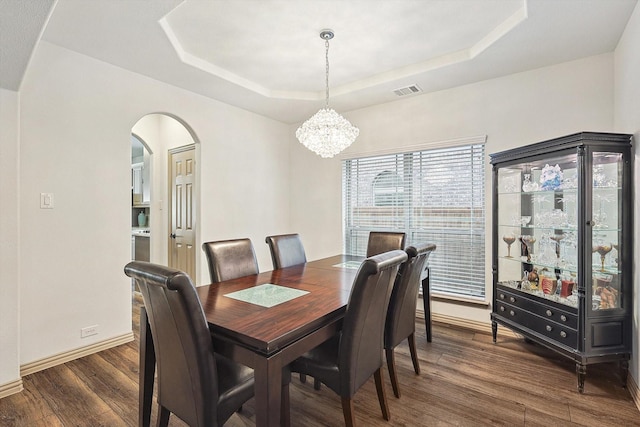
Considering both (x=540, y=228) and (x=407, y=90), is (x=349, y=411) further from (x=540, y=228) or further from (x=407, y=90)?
(x=407, y=90)

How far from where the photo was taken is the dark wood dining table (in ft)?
4.10

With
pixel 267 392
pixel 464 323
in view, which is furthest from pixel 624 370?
pixel 267 392

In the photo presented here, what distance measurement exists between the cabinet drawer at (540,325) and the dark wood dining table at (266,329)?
1633mm

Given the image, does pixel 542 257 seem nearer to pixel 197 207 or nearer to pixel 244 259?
pixel 244 259

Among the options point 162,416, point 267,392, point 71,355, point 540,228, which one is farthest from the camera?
point 540,228

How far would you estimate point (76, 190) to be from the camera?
272 centimetres

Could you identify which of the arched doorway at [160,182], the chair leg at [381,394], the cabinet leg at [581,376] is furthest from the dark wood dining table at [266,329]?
the arched doorway at [160,182]

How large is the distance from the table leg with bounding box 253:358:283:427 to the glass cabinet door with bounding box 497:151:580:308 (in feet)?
7.58

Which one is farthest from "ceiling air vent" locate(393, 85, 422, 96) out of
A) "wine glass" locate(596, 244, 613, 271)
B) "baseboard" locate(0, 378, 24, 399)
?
"baseboard" locate(0, 378, 24, 399)

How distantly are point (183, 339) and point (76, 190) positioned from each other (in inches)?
86.0

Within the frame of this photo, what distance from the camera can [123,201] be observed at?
119 inches

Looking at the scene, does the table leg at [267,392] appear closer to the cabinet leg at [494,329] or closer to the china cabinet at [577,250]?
the china cabinet at [577,250]

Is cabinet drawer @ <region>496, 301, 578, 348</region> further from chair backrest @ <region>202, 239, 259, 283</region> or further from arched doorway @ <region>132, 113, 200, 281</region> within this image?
arched doorway @ <region>132, 113, 200, 281</region>

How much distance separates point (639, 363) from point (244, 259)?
2839 mm
